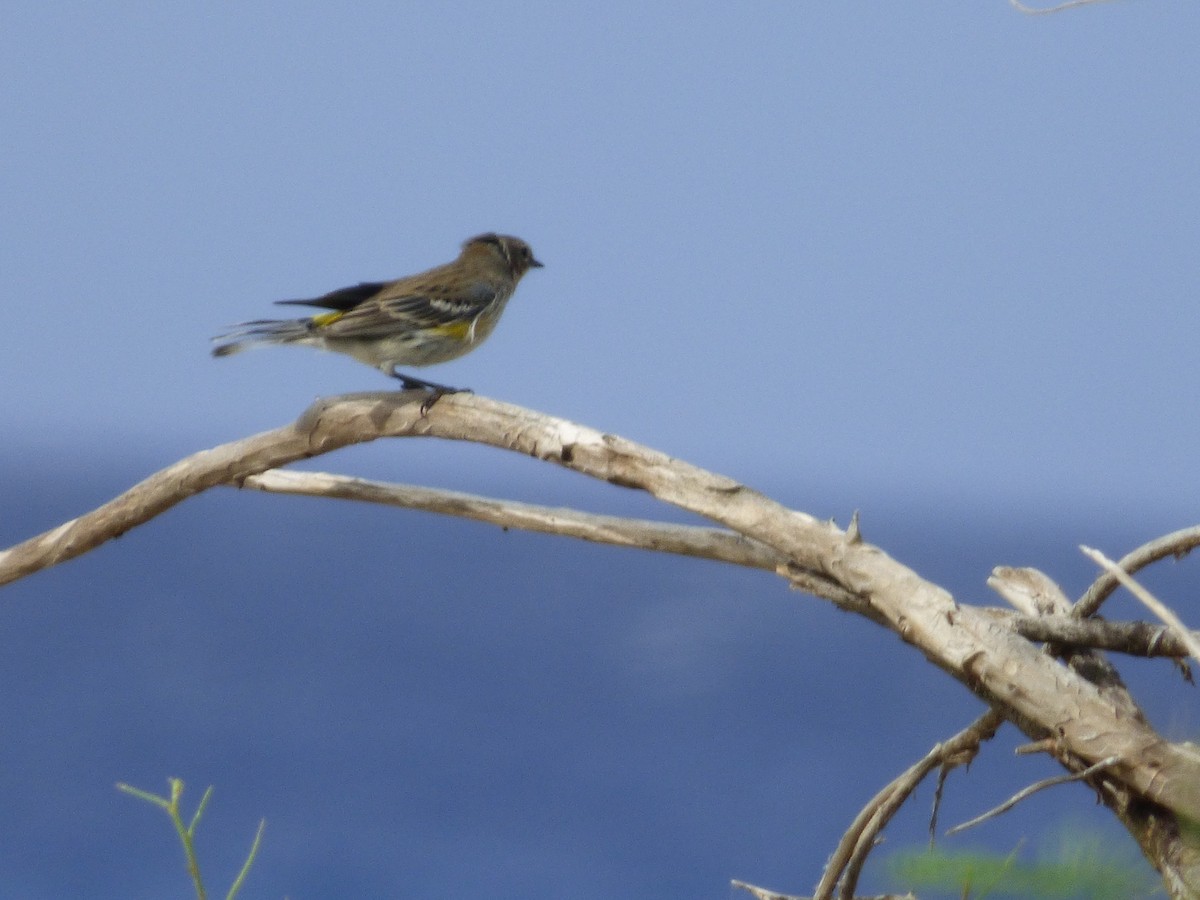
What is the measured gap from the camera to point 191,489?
9.52ft

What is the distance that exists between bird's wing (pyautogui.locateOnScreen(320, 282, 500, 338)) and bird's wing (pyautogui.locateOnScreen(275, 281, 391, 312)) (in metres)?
0.03

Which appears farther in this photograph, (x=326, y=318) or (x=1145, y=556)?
(x=326, y=318)

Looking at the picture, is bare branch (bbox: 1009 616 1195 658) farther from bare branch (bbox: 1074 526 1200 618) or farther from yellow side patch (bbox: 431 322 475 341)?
yellow side patch (bbox: 431 322 475 341)

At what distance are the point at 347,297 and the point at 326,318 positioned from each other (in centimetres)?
6

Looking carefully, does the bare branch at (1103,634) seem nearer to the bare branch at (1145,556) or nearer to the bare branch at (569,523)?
the bare branch at (1145,556)

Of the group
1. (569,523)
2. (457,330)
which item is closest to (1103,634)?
(569,523)

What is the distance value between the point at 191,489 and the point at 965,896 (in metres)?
1.96

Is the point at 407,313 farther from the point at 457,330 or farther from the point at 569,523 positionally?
the point at 569,523

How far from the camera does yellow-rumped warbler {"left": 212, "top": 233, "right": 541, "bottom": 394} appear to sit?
2.83 m

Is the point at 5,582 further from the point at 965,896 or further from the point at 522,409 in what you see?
the point at 965,896

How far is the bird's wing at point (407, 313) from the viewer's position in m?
2.82

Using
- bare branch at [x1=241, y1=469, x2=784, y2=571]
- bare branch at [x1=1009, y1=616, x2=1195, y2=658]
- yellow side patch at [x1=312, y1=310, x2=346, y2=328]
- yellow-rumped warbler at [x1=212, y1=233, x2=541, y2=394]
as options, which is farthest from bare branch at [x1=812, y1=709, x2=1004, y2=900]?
yellow side patch at [x1=312, y1=310, x2=346, y2=328]

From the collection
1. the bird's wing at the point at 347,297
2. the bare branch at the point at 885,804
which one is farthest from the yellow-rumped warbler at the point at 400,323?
the bare branch at the point at 885,804

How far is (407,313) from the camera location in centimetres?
285
